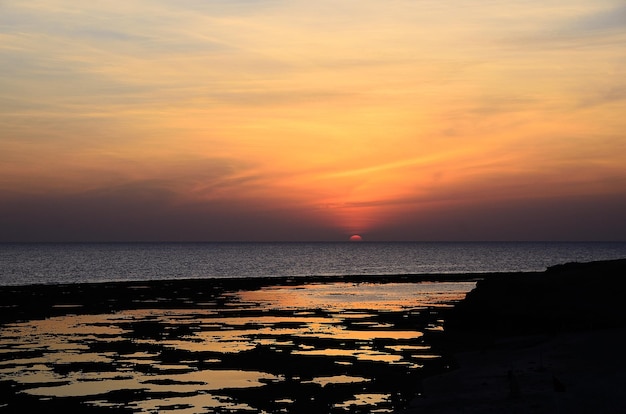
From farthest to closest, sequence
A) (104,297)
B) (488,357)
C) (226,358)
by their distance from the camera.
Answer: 1. (104,297)
2. (226,358)
3. (488,357)

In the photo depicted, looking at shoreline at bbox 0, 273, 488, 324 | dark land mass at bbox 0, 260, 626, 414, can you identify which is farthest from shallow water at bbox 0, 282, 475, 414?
shoreline at bbox 0, 273, 488, 324

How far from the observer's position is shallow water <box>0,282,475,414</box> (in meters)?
25.8

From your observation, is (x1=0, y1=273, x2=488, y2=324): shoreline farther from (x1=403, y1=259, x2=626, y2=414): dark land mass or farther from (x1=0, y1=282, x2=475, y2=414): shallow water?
(x1=403, y1=259, x2=626, y2=414): dark land mass

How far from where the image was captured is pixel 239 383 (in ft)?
93.6

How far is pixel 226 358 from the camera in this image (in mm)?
34375

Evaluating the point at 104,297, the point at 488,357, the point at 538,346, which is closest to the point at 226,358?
the point at 488,357

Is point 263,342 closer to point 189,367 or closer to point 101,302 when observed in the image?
point 189,367

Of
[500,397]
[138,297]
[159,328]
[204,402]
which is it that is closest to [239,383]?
[204,402]

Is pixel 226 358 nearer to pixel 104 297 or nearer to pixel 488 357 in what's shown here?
pixel 488 357

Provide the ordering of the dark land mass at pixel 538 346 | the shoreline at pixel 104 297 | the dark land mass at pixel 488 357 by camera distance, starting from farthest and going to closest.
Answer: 1. the shoreline at pixel 104 297
2. the dark land mass at pixel 488 357
3. the dark land mass at pixel 538 346

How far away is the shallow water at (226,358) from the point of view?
25766 millimetres

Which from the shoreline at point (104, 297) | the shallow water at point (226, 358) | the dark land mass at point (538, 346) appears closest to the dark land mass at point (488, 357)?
the dark land mass at point (538, 346)

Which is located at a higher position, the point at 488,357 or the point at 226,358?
the point at 488,357

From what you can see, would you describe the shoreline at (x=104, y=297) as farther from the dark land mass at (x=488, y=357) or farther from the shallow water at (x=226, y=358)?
the shallow water at (x=226, y=358)
